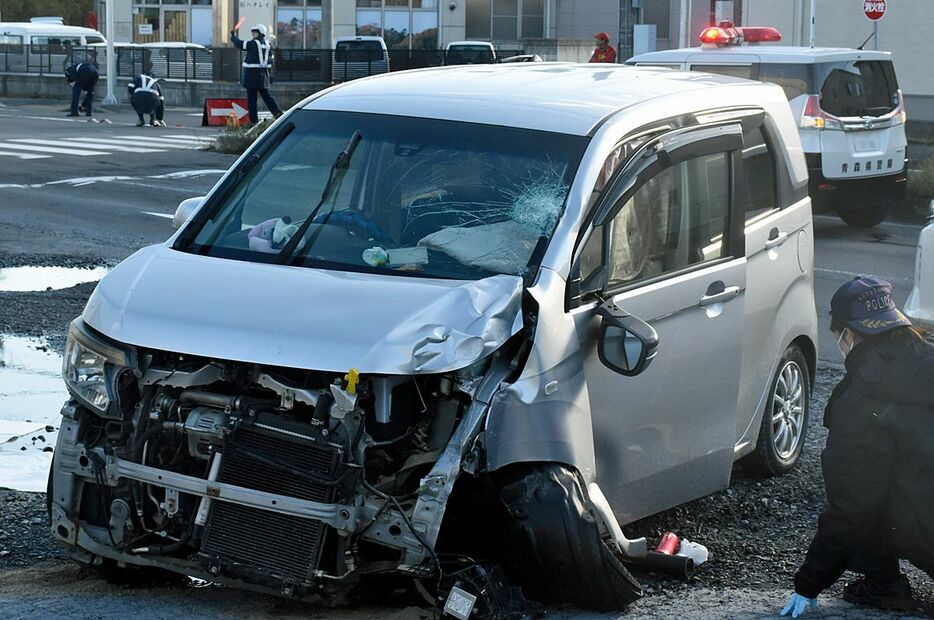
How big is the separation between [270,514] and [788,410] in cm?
313

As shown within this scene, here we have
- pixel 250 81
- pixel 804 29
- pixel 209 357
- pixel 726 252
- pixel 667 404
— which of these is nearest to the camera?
pixel 209 357

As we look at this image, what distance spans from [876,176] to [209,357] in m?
11.6

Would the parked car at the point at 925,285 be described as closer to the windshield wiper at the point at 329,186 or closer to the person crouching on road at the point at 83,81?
the windshield wiper at the point at 329,186

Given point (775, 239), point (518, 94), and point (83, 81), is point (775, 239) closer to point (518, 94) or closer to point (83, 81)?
point (518, 94)

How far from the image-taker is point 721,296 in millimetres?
5527

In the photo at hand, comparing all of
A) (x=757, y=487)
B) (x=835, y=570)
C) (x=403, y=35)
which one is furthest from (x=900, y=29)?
(x=403, y=35)

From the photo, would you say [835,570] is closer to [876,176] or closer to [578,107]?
[578,107]

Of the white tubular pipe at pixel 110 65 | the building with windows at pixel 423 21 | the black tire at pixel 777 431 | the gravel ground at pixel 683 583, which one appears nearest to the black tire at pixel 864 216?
the gravel ground at pixel 683 583

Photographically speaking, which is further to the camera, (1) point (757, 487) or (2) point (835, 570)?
(1) point (757, 487)

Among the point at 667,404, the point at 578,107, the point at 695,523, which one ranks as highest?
the point at 578,107

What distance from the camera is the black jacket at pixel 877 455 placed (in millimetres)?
4527

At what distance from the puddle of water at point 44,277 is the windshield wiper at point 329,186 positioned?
19.7 feet

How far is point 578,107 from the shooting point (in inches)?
214

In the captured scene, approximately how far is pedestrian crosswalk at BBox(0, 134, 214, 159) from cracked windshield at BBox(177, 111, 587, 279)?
16.9 meters
